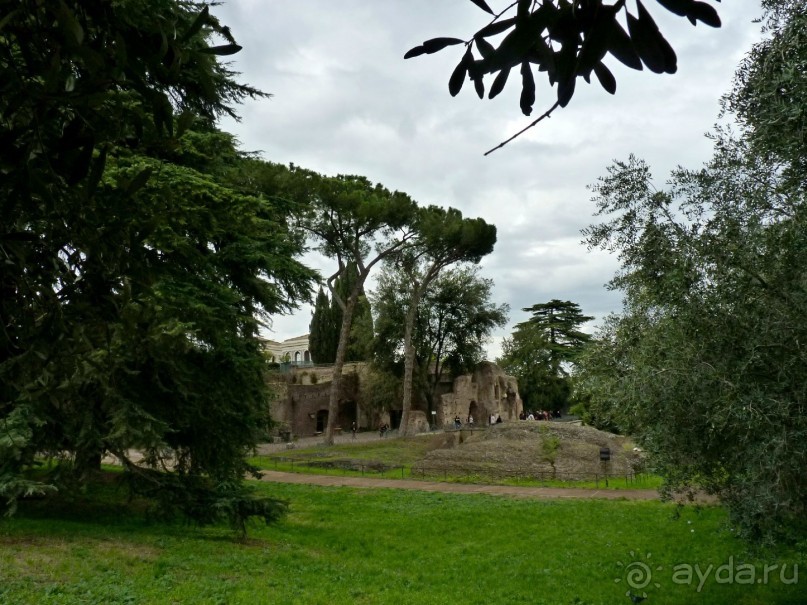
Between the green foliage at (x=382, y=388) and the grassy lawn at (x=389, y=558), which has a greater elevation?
the green foliage at (x=382, y=388)

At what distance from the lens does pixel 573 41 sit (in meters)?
1.50

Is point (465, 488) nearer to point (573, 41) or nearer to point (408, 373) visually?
point (408, 373)

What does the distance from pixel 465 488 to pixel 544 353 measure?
29.9 m

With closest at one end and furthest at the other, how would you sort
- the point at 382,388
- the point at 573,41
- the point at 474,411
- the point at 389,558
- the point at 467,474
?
1. the point at 573,41
2. the point at 389,558
3. the point at 467,474
4. the point at 382,388
5. the point at 474,411

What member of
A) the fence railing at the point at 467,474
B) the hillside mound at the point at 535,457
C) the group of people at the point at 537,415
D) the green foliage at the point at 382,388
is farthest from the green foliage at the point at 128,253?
the group of people at the point at 537,415

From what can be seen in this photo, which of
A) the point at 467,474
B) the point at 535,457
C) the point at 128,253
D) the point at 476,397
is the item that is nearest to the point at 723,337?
the point at 128,253

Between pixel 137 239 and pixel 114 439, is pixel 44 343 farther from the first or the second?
pixel 114 439

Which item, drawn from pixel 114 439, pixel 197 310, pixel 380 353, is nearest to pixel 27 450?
pixel 114 439

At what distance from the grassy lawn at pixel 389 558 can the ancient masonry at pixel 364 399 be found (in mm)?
24099

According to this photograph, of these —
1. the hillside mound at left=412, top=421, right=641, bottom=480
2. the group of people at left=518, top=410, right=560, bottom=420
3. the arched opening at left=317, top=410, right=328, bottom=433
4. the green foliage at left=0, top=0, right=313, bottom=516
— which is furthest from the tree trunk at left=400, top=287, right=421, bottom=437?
the green foliage at left=0, top=0, right=313, bottom=516

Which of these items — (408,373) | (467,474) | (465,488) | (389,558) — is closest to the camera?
(389,558)

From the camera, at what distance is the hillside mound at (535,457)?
2119 centimetres

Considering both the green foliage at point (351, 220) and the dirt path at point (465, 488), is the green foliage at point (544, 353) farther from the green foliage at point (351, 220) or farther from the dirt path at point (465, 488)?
the dirt path at point (465, 488)

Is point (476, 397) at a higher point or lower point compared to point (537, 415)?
higher
